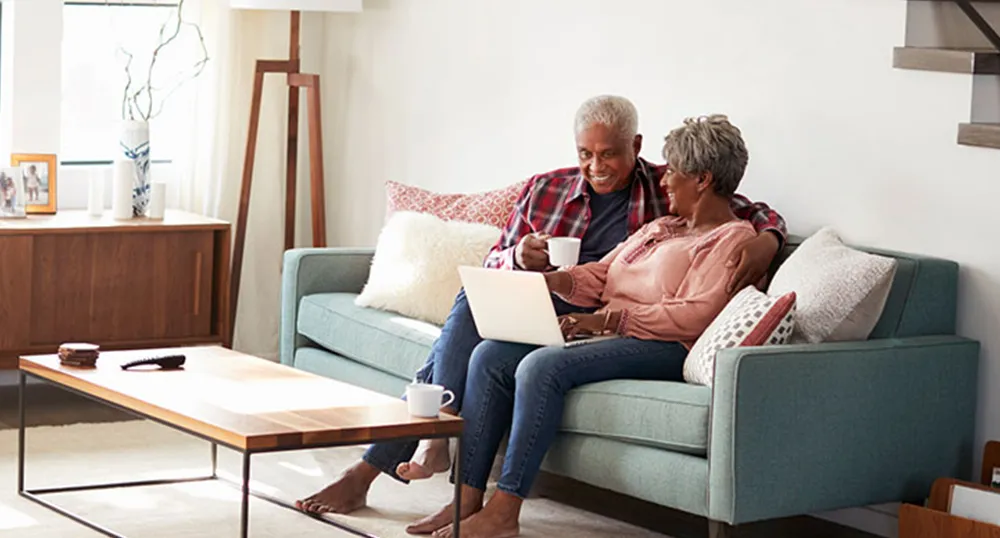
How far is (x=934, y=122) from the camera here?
3.83m

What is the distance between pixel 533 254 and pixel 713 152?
54 centimetres

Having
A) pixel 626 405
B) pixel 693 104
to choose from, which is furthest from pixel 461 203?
pixel 626 405

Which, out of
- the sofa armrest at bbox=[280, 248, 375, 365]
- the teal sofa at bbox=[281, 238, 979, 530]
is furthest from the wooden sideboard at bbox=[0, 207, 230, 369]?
the teal sofa at bbox=[281, 238, 979, 530]

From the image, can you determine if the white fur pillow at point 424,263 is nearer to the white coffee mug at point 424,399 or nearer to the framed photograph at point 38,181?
the white coffee mug at point 424,399

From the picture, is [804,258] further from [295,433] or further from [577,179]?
[295,433]

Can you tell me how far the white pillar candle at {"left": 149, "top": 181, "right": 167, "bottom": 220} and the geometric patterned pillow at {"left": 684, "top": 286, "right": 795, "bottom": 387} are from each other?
7.89ft

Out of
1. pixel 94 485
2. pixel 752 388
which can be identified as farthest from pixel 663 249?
pixel 94 485

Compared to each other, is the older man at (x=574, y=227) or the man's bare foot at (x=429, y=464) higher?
the older man at (x=574, y=227)

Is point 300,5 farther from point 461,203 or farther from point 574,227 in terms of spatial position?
point 574,227

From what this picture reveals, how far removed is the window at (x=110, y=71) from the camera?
570 centimetres

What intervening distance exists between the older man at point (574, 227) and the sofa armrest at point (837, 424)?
39 cm

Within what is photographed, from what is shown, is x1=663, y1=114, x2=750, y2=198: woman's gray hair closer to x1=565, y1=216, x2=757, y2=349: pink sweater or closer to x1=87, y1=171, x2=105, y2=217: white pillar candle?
x1=565, y1=216, x2=757, y2=349: pink sweater

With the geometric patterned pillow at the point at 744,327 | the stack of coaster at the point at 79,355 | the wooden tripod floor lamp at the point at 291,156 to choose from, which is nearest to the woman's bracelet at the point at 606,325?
the geometric patterned pillow at the point at 744,327

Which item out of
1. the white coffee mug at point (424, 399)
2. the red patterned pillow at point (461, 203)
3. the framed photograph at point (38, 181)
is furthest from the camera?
the framed photograph at point (38, 181)
